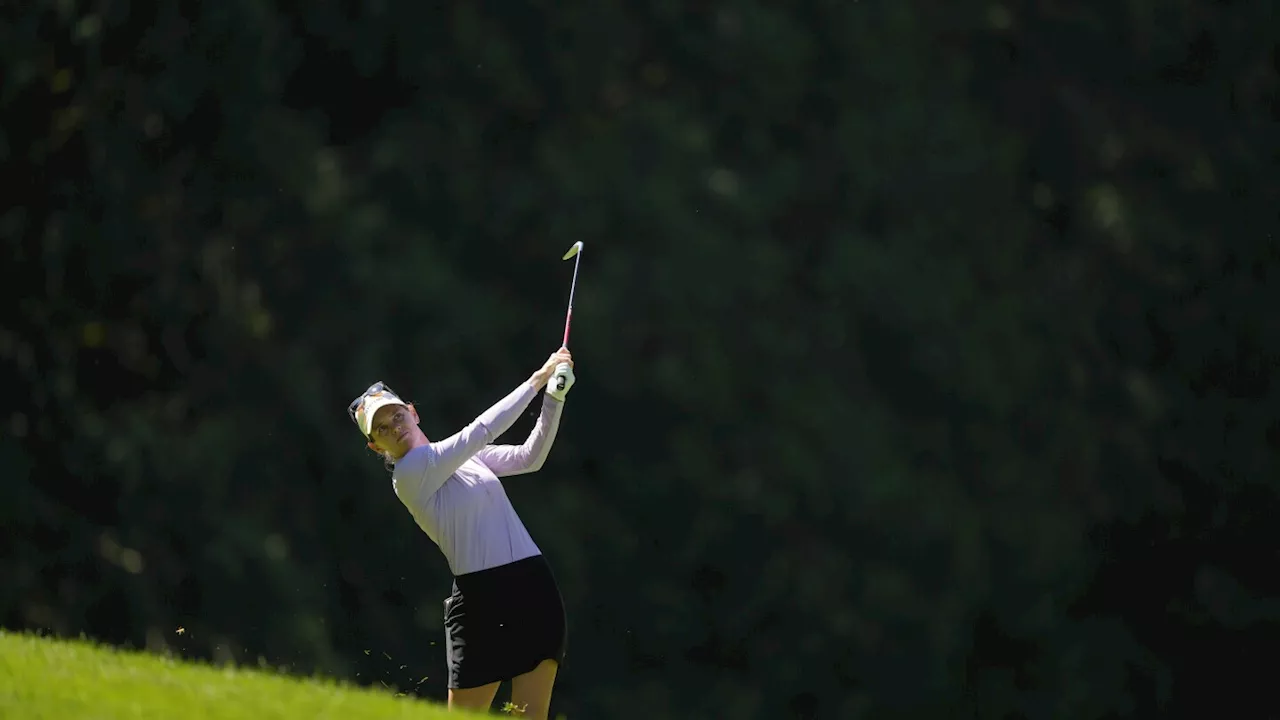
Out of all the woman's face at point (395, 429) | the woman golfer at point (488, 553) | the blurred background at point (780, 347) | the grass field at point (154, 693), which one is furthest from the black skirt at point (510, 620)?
the blurred background at point (780, 347)

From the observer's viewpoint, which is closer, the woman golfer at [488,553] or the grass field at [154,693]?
the grass field at [154,693]

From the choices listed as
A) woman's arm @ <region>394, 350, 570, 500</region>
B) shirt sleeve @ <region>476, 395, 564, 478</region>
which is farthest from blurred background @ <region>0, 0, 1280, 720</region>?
woman's arm @ <region>394, 350, 570, 500</region>

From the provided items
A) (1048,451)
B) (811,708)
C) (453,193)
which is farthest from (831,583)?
(453,193)

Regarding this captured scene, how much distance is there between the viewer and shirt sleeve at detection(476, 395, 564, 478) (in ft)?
20.5

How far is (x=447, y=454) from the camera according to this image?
605cm

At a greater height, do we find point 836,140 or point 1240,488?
point 836,140

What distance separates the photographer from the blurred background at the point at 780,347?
8523 mm

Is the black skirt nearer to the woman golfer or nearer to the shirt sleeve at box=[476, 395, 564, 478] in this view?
the woman golfer

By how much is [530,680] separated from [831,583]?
273 cm

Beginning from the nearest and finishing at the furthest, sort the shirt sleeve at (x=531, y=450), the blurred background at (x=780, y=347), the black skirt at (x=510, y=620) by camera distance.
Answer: the black skirt at (x=510, y=620) → the shirt sleeve at (x=531, y=450) → the blurred background at (x=780, y=347)

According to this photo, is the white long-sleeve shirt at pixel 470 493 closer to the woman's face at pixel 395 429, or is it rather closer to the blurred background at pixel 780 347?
the woman's face at pixel 395 429

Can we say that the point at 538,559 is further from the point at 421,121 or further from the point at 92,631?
the point at 92,631

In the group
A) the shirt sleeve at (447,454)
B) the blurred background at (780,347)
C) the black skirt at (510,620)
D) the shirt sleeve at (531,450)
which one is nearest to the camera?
the shirt sleeve at (447,454)

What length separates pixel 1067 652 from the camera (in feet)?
28.0
